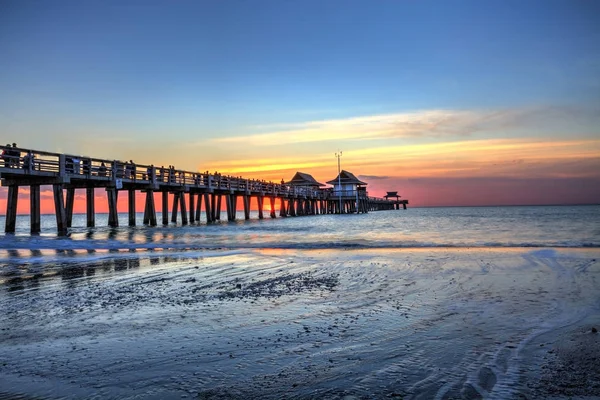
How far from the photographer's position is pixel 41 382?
3.35 meters

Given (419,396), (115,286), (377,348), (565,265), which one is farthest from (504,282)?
(115,286)

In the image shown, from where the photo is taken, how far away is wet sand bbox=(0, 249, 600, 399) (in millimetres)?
3293

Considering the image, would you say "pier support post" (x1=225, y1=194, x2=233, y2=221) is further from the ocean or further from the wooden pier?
the ocean

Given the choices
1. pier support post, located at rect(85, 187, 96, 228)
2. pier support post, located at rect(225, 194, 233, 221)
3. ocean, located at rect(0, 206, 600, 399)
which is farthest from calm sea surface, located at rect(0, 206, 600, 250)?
pier support post, located at rect(225, 194, 233, 221)

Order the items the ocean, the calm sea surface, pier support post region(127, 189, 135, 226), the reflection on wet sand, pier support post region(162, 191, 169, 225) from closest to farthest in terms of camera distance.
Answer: the ocean, the reflection on wet sand, the calm sea surface, pier support post region(127, 189, 135, 226), pier support post region(162, 191, 169, 225)

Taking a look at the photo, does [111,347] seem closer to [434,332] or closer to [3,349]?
[3,349]

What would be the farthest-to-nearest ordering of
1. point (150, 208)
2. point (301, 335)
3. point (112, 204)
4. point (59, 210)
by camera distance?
point (150, 208)
point (112, 204)
point (59, 210)
point (301, 335)

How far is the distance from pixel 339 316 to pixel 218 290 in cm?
257

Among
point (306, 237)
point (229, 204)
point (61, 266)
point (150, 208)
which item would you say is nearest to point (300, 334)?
point (61, 266)

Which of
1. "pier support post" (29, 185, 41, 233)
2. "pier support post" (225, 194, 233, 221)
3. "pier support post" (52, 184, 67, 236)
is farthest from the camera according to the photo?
"pier support post" (225, 194, 233, 221)

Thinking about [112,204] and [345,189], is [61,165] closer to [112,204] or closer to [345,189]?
[112,204]

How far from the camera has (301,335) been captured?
4.57 m

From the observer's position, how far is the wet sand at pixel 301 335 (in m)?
3.29

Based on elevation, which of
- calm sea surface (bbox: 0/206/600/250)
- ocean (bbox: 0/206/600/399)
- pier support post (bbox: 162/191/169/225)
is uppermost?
pier support post (bbox: 162/191/169/225)
